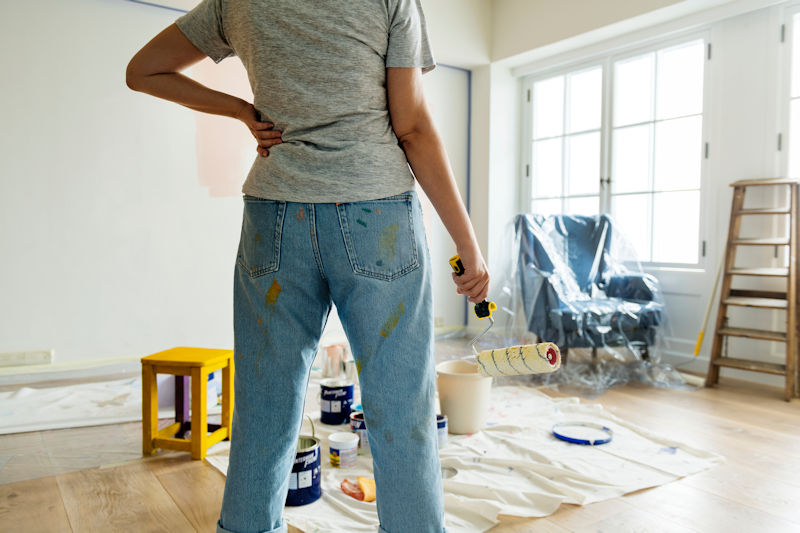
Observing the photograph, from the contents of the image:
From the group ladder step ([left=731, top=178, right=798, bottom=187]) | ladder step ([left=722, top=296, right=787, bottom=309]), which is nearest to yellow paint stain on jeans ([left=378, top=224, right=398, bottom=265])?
ladder step ([left=722, top=296, right=787, bottom=309])

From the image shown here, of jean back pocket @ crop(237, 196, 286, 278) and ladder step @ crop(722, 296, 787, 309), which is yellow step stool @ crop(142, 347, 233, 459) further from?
ladder step @ crop(722, 296, 787, 309)

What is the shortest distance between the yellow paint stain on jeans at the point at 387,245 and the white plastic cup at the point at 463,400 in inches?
56.9

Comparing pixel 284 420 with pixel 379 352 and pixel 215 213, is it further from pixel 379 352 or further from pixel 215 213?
pixel 215 213

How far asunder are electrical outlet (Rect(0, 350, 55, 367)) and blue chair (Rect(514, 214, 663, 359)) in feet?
8.01

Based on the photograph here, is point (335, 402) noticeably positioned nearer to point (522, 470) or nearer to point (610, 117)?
point (522, 470)

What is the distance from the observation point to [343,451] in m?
1.88

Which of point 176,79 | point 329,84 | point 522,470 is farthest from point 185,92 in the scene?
point 522,470

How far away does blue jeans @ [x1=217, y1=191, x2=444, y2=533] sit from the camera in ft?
2.78

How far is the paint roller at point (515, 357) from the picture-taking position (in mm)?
1019

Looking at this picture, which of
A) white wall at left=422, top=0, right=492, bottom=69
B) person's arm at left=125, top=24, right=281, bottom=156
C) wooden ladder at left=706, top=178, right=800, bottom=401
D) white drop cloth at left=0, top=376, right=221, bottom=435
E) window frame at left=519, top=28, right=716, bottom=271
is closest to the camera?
person's arm at left=125, top=24, right=281, bottom=156

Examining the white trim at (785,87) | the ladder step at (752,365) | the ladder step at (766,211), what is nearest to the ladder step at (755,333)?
the ladder step at (752,365)

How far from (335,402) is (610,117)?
8.88ft

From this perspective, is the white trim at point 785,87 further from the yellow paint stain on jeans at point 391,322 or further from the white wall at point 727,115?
the yellow paint stain on jeans at point 391,322

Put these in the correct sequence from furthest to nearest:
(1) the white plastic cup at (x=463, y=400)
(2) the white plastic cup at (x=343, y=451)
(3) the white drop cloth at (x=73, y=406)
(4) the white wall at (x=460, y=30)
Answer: (4) the white wall at (x=460, y=30), (3) the white drop cloth at (x=73, y=406), (1) the white plastic cup at (x=463, y=400), (2) the white plastic cup at (x=343, y=451)
